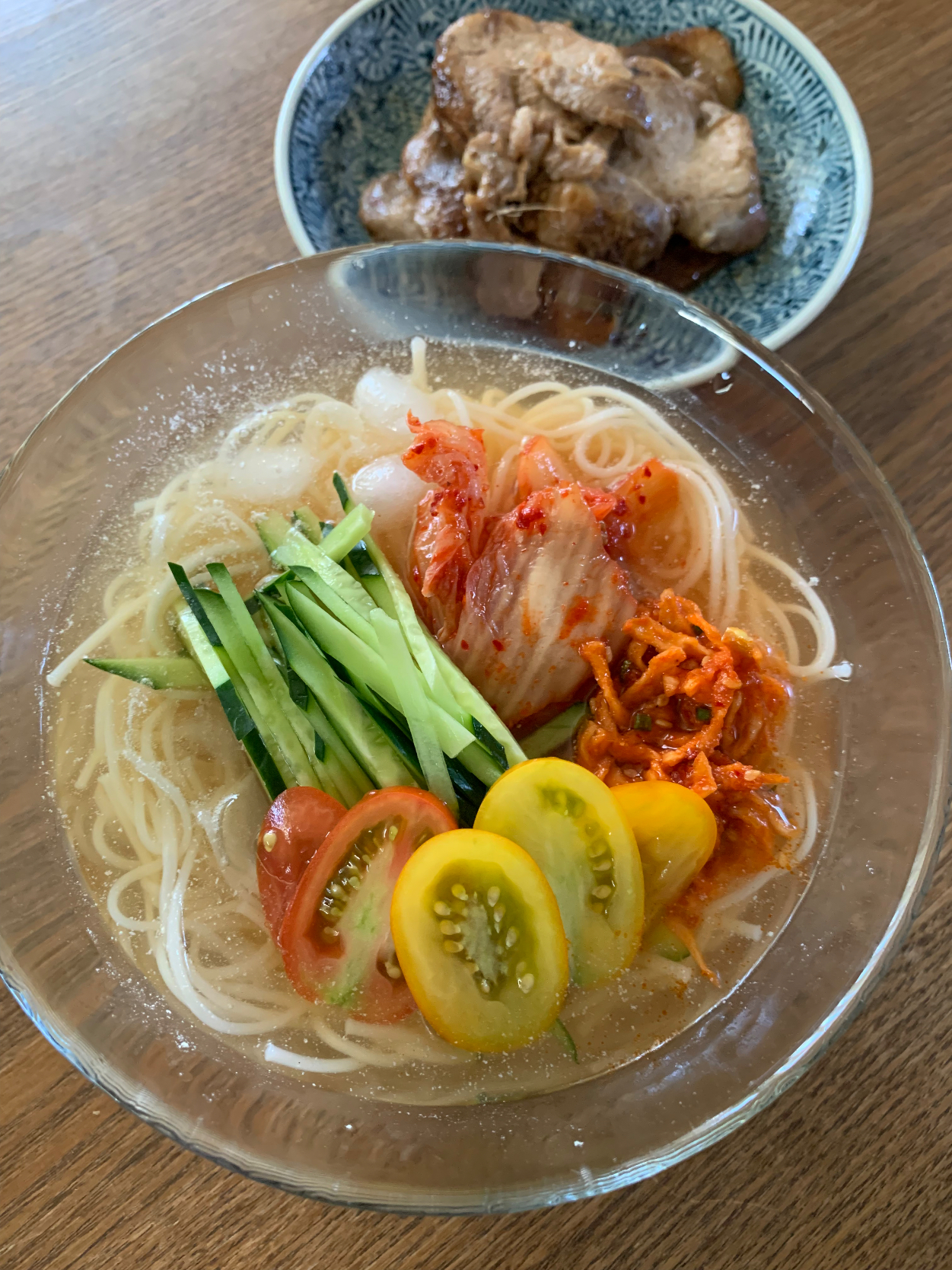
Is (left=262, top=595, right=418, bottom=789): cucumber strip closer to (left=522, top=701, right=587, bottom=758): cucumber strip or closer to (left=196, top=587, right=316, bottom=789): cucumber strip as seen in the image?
(left=196, top=587, right=316, bottom=789): cucumber strip

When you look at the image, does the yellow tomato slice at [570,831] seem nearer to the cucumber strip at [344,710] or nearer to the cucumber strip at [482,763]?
the cucumber strip at [482,763]

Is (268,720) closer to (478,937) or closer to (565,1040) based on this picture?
(478,937)

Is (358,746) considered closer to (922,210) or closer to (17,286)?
(17,286)

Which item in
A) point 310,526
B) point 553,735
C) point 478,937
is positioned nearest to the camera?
point 478,937

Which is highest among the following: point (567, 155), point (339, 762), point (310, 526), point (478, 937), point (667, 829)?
point (567, 155)

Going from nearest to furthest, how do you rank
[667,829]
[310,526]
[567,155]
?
[667,829] < [310,526] < [567,155]

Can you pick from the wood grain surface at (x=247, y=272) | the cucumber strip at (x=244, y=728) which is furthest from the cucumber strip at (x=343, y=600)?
the wood grain surface at (x=247, y=272)

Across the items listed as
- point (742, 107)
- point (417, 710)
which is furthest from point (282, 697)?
point (742, 107)
